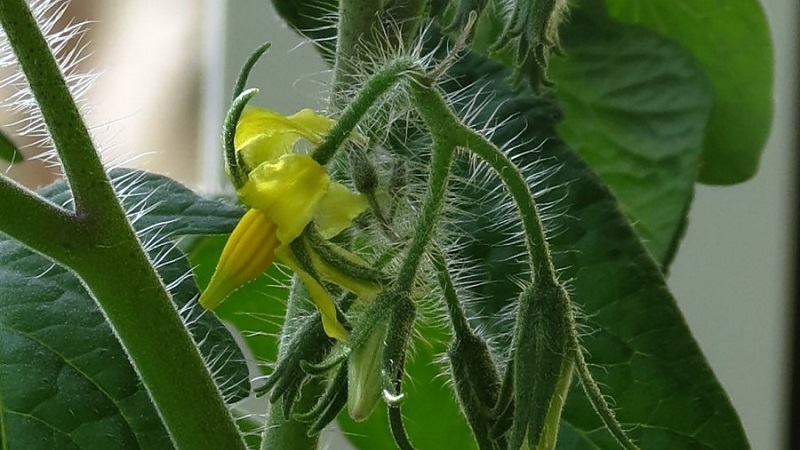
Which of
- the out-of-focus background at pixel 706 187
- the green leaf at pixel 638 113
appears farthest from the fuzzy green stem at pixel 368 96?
the out-of-focus background at pixel 706 187

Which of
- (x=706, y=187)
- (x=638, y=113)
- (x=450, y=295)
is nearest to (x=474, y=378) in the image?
(x=450, y=295)

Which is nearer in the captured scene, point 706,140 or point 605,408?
point 605,408

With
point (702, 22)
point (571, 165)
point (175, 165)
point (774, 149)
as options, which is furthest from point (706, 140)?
point (175, 165)

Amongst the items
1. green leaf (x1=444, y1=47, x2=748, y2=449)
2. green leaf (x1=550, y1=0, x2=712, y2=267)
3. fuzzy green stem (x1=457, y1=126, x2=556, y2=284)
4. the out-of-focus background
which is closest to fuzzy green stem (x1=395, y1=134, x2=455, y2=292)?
fuzzy green stem (x1=457, y1=126, x2=556, y2=284)

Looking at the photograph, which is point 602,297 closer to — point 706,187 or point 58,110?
point 58,110

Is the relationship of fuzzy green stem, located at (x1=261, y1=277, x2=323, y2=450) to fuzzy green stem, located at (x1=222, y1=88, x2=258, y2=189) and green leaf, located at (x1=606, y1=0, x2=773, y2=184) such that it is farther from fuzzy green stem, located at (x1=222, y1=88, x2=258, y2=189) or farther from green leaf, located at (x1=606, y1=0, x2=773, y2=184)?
green leaf, located at (x1=606, y1=0, x2=773, y2=184)

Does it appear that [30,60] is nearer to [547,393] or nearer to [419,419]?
[547,393]
